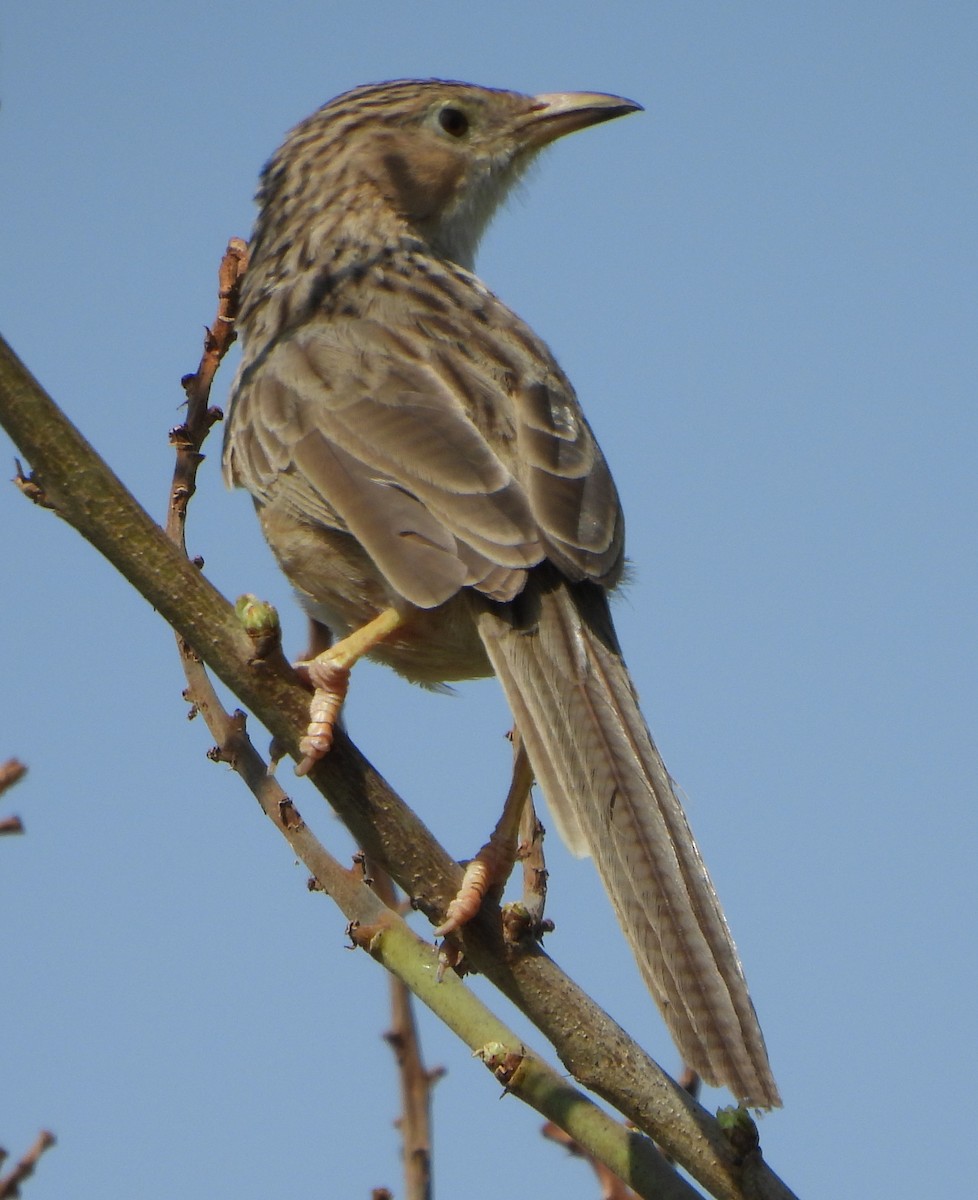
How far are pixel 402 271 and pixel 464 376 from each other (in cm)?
113

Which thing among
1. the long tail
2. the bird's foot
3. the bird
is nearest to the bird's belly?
the bird

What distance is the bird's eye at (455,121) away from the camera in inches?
275

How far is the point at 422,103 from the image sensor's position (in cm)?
703

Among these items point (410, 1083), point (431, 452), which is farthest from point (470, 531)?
point (410, 1083)

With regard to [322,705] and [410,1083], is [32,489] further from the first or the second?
[410,1083]

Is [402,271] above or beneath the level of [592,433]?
above

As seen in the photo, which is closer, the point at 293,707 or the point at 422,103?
the point at 293,707

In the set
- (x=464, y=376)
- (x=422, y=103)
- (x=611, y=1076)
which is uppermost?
(x=422, y=103)

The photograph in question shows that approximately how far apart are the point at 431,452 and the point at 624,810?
130 cm

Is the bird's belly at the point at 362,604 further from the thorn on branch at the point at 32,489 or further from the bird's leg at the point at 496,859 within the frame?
the thorn on branch at the point at 32,489

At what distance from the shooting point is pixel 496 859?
4.10 m

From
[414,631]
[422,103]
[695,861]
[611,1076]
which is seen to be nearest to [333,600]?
[414,631]

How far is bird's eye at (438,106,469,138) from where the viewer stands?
22.9 ft

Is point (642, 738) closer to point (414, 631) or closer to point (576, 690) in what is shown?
Answer: point (576, 690)
